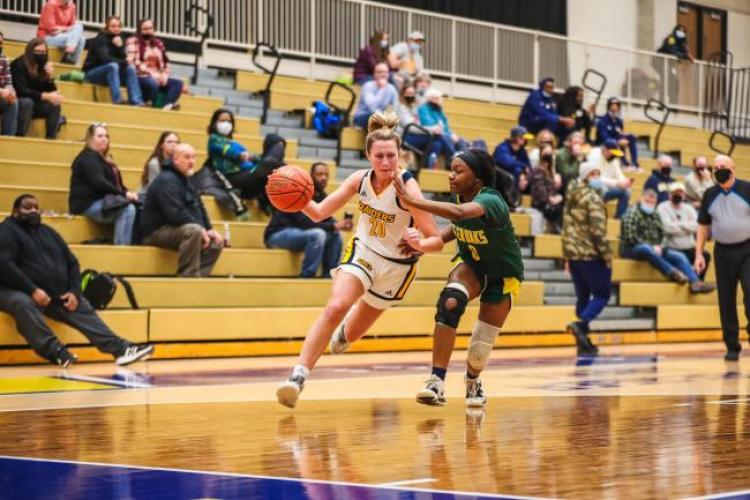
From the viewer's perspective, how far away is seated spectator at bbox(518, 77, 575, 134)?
18.6m

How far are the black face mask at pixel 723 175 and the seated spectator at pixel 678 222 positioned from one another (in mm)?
4679

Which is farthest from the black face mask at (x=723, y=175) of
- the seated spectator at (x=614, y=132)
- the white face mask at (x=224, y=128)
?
the seated spectator at (x=614, y=132)

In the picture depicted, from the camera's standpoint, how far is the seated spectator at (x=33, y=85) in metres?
12.9

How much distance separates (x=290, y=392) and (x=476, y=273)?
1.30 metres

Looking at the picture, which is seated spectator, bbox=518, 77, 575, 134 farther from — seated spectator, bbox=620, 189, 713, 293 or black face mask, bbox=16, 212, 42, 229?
black face mask, bbox=16, 212, 42, 229

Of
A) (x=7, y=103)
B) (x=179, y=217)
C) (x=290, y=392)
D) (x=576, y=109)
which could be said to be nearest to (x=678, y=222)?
(x=576, y=109)

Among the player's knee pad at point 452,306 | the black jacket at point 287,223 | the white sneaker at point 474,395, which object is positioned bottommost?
the white sneaker at point 474,395

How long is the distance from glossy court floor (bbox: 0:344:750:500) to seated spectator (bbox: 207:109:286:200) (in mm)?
3873

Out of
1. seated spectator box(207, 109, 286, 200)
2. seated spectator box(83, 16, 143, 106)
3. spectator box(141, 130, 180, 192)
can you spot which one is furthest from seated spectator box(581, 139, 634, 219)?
spectator box(141, 130, 180, 192)

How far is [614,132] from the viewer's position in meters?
19.9

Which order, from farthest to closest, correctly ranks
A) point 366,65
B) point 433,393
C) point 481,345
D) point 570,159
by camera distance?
point 366,65, point 570,159, point 481,345, point 433,393

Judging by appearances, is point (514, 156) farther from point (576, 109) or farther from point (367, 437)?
point (367, 437)

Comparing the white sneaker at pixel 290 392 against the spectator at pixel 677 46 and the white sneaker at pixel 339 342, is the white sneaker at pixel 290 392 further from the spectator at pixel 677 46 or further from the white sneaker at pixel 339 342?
the spectator at pixel 677 46

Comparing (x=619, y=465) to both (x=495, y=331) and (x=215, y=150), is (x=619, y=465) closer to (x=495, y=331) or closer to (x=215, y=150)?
(x=495, y=331)
